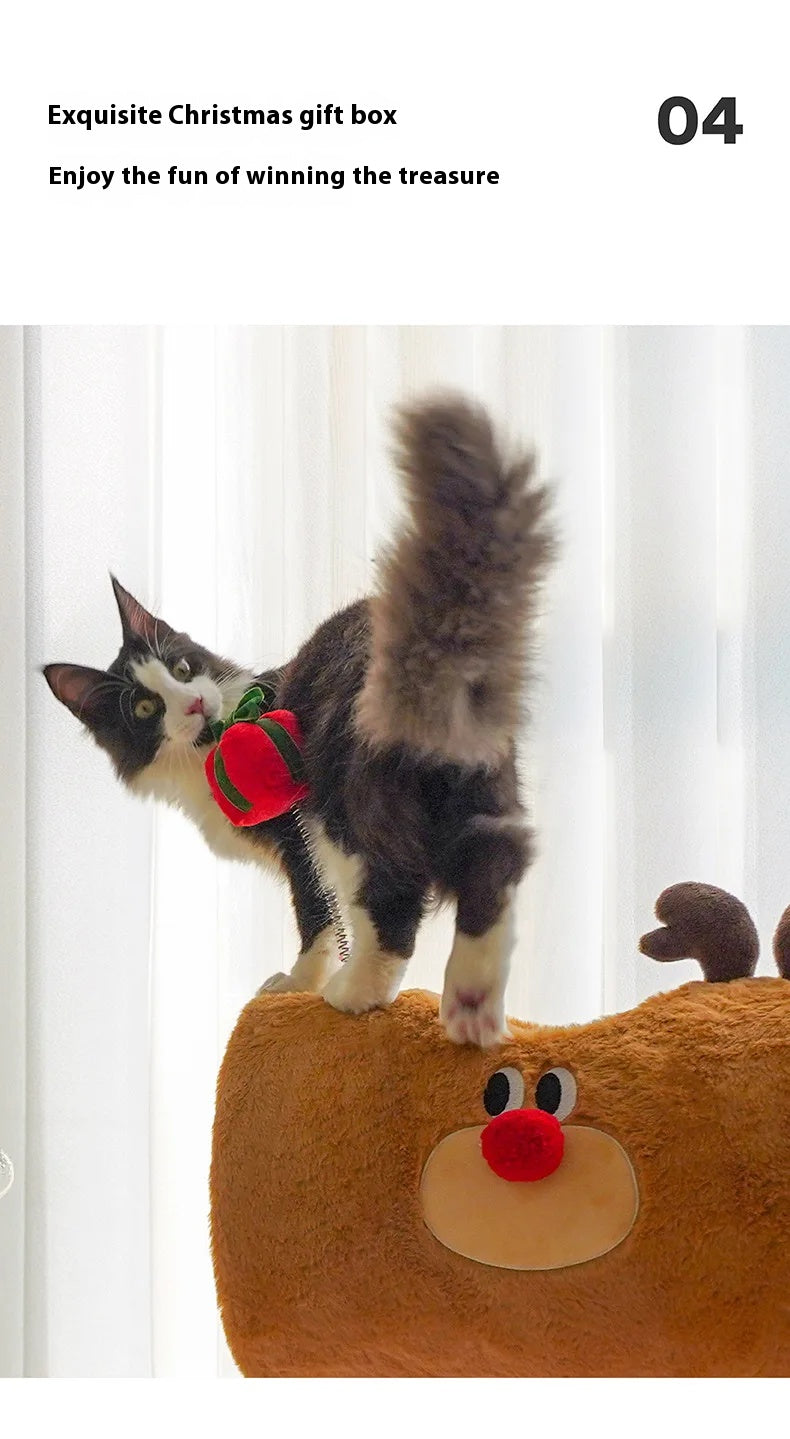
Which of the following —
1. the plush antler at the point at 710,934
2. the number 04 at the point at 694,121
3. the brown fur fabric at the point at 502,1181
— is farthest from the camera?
the number 04 at the point at 694,121

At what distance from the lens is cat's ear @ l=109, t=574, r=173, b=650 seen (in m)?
0.66

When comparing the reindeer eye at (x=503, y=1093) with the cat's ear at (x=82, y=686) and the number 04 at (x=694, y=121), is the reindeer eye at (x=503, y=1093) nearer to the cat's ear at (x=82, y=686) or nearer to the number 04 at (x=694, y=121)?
the cat's ear at (x=82, y=686)

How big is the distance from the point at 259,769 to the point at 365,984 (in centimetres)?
11

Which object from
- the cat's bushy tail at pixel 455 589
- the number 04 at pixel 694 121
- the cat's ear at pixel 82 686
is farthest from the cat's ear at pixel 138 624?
the number 04 at pixel 694 121

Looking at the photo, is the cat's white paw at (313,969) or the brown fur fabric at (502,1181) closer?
the brown fur fabric at (502,1181)

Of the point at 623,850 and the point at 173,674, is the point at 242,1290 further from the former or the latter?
the point at 623,850

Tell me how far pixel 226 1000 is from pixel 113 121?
26.6 inches

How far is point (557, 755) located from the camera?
3.06ft

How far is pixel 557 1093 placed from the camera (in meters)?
0.51

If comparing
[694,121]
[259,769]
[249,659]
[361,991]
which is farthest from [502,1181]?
[694,121]

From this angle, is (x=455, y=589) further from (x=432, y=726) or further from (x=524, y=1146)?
(x=524, y=1146)

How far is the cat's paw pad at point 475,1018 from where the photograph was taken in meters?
0.53

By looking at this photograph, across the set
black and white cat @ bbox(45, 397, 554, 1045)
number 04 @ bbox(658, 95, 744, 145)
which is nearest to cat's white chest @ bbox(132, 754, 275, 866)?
black and white cat @ bbox(45, 397, 554, 1045)

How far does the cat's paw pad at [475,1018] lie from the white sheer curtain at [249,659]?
0.35m
